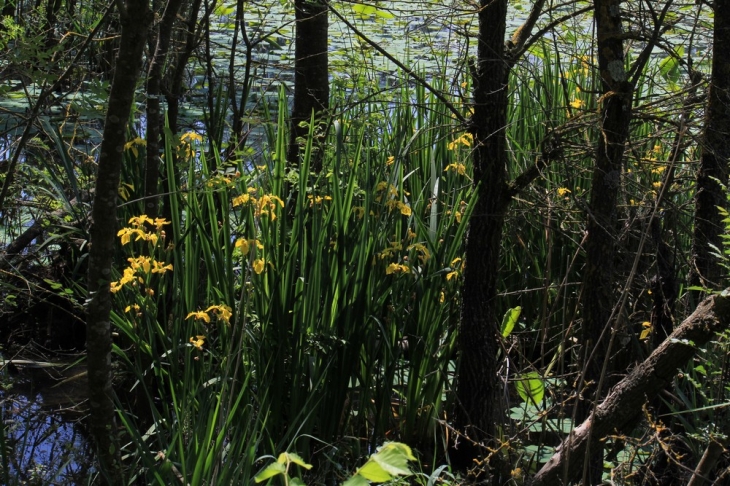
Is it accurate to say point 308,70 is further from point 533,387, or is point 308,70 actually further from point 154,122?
point 533,387

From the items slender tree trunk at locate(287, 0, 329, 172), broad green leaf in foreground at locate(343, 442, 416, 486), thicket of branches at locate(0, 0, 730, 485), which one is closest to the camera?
broad green leaf in foreground at locate(343, 442, 416, 486)

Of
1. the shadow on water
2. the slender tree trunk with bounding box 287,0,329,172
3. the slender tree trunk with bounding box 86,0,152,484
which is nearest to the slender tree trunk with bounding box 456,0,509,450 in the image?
the slender tree trunk with bounding box 86,0,152,484

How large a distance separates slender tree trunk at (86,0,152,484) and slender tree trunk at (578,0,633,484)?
3.78 feet

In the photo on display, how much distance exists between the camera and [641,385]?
179 cm

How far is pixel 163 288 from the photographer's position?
9.18 feet

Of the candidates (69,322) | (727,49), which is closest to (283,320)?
(727,49)

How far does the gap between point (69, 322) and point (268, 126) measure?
4.53 ft

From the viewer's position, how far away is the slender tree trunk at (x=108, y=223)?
1.66 meters

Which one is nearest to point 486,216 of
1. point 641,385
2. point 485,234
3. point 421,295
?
point 485,234

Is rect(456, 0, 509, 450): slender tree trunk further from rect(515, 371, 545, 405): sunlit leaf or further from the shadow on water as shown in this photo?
the shadow on water

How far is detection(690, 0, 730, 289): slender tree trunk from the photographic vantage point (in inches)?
83.7

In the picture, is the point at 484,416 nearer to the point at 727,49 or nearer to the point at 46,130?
the point at 727,49

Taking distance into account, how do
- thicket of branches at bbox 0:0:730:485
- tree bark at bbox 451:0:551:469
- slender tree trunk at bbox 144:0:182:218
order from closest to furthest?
1. thicket of branches at bbox 0:0:730:485
2. tree bark at bbox 451:0:551:469
3. slender tree trunk at bbox 144:0:182:218

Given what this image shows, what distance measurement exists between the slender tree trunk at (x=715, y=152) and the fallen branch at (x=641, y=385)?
41 centimetres
